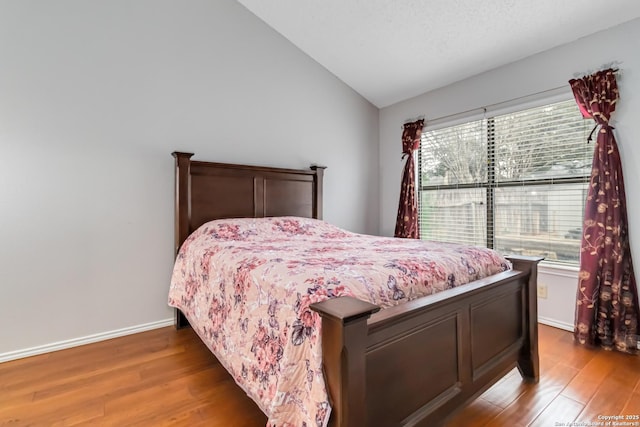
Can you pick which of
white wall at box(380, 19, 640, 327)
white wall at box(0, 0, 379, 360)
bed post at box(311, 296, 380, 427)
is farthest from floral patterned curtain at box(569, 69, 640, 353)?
white wall at box(0, 0, 379, 360)

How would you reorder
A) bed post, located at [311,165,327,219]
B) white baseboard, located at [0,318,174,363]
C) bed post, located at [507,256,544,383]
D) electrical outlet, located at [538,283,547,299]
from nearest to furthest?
bed post, located at [507,256,544,383], white baseboard, located at [0,318,174,363], electrical outlet, located at [538,283,547,299], bed post, located at [311,165,327,219]

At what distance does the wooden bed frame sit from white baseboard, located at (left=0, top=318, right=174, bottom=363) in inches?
85.9

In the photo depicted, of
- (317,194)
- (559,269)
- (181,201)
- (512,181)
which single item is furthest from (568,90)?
(181,201)

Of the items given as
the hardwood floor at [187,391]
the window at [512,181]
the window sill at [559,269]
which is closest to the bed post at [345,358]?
the hardwood floor at [187,391]

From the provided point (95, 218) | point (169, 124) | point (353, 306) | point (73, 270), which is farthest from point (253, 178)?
point (353, 306)

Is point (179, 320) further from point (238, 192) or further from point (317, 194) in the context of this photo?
point (317, 194)

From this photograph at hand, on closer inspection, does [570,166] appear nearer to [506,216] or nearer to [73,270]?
Answer: [506,216]

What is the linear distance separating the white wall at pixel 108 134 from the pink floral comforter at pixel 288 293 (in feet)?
2.31

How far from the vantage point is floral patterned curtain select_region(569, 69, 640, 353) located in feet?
7.09

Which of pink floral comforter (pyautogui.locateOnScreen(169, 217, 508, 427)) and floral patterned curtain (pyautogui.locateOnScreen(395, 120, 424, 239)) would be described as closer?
pink floral comforter (pyautogui.locateOnScreen(169, 217, 508, 427))

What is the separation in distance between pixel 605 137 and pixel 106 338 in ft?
12.7

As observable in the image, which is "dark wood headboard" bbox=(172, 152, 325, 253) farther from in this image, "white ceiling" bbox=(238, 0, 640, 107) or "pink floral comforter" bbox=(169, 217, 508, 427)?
"white ceiling" bbox=(238, 0, 640, 107)

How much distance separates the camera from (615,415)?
1480 millimetres

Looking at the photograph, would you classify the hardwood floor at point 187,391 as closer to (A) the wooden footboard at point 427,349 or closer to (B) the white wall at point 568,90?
(A) the wooden footboard at point 427,349
